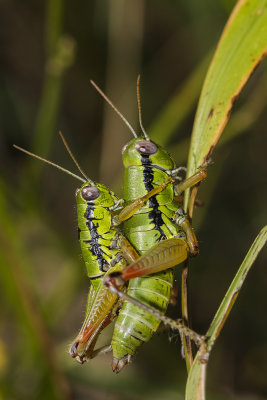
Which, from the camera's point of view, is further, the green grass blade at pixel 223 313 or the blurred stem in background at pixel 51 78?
the blurred stem in background at pixel 51 78

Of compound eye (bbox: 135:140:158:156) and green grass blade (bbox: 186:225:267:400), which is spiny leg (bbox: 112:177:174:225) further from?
green grass blade (bbox: 186:225:267:400)

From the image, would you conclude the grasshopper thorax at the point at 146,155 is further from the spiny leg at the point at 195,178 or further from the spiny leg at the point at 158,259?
the spiny leg at the point at 158,259

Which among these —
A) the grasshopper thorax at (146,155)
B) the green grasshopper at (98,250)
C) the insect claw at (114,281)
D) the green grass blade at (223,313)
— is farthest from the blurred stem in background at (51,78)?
the green grass blade at (223,313)

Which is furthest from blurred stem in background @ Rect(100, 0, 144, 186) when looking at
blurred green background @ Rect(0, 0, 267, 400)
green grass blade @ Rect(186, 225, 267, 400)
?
green grass blade @ Rect(186, 225, 267, 400)

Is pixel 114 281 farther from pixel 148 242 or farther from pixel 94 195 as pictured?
pixel 94 195

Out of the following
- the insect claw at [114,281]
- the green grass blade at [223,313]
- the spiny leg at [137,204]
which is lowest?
the green grass blade at [223,313]

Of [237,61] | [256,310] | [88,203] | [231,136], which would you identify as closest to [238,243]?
[256,310]

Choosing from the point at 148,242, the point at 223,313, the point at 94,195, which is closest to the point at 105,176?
the point at 94,195
